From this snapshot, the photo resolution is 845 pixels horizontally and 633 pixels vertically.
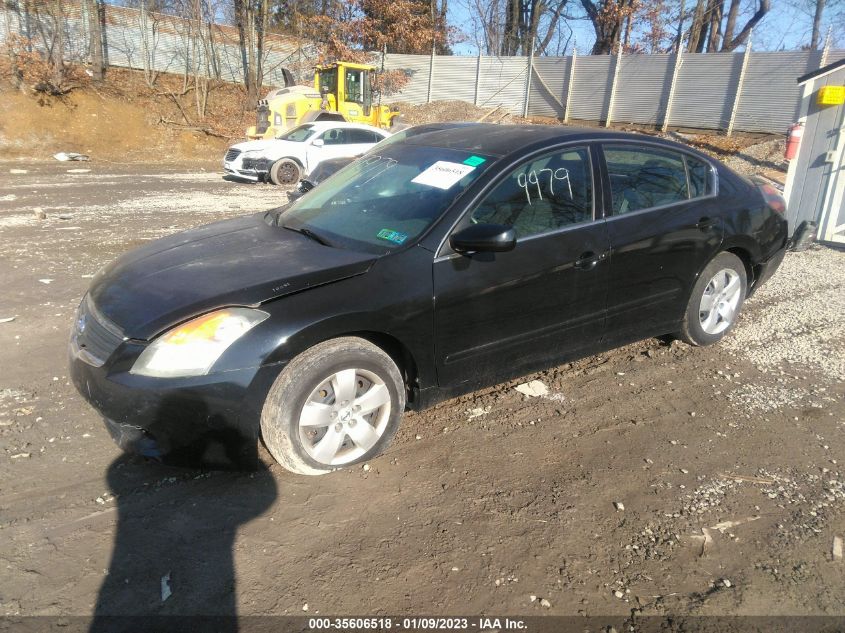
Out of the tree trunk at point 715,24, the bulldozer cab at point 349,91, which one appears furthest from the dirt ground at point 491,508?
the tree trunk at point 715,24

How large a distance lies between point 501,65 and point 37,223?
24.6 meters

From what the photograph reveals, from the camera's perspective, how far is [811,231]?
25.5 feet

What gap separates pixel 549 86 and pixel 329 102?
488 inches

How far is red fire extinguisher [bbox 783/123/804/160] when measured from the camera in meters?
8.20

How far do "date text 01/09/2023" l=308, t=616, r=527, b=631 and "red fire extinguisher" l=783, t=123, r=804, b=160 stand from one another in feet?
26.8

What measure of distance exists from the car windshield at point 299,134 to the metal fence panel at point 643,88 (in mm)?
14453

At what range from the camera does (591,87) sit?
1028 inches

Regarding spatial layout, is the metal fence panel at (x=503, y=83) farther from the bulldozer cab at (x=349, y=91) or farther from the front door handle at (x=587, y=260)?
the front door handle at (x=587, y=260)

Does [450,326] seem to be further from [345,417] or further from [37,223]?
[37,223]

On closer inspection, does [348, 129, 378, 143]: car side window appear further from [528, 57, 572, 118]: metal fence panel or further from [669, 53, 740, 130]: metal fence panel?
[528, 57, 572, 118]: metal fence panel

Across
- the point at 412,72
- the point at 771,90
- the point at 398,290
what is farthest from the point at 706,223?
the point at 412,72

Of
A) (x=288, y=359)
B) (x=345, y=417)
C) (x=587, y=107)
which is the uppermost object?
(x=587, y=107)

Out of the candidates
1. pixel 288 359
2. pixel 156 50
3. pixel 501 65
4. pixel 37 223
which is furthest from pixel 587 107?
pixel 288 359

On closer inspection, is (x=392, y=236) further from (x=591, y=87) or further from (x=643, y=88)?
(x=591, y=87)
